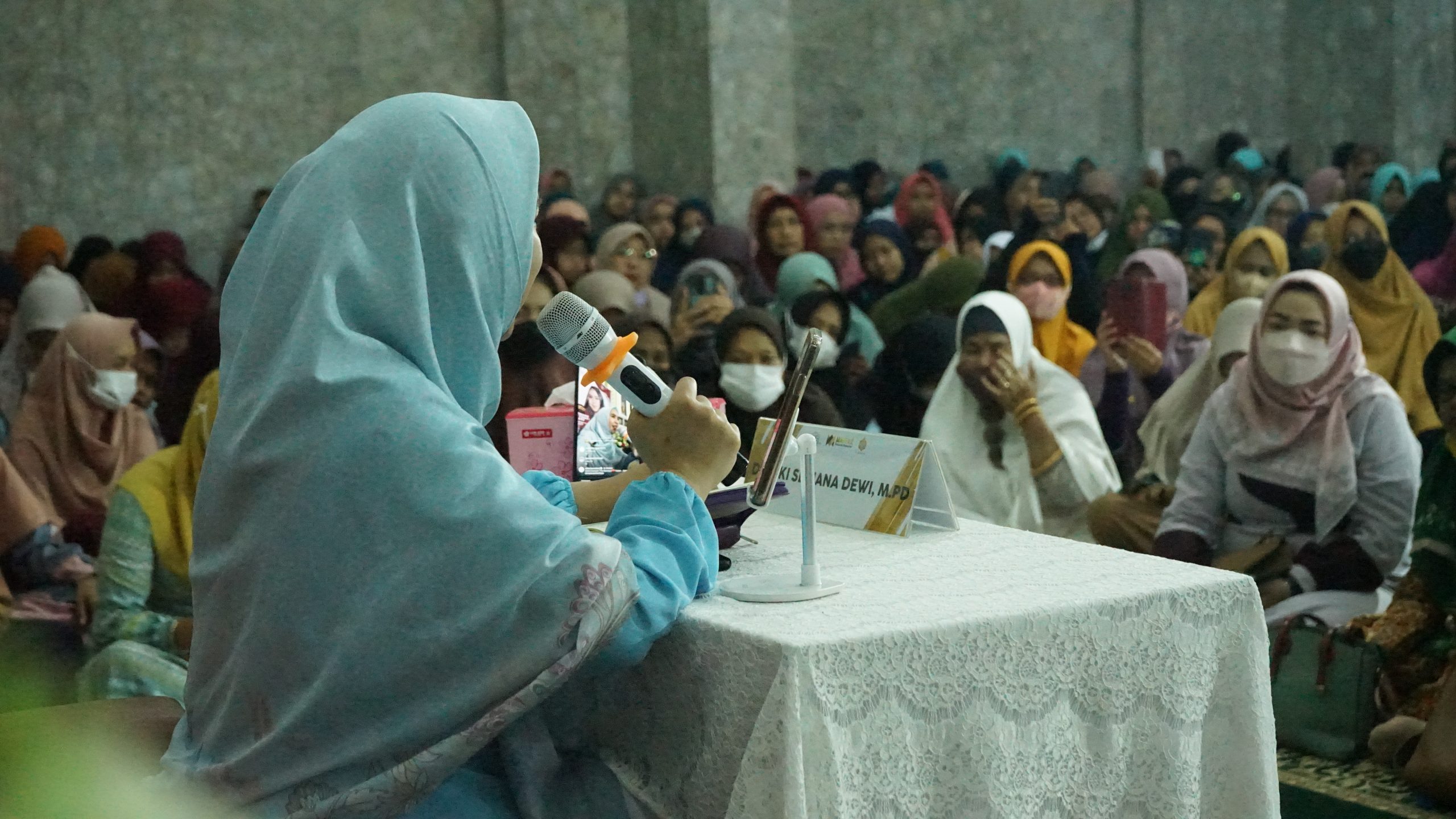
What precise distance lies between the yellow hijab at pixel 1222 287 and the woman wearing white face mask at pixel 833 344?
59.2 inches

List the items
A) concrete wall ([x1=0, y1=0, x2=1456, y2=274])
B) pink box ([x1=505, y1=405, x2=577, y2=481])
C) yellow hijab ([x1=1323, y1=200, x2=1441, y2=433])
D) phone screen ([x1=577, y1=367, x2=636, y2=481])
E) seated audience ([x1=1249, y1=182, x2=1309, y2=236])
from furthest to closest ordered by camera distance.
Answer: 1. seated audience ([x1=1249, y1=182, x2=1309, y2=236])
2. concrete wall ([x1=0, y1=0, x2=1456, y2=274])
3. yellow hijab ([x1=1323, y1=200, x2=1441, y2=433])
4. pink box ([x1=505, y1=405, x2=577, y2=481])
5. phone screen ([x1=577, y1=367, x2=636, y2=481])

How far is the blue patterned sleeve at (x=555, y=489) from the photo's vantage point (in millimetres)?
1794

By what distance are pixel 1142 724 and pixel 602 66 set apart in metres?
7.80

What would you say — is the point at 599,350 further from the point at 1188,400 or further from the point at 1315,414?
the point at 1188,400

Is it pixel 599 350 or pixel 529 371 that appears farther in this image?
pixel 529 371

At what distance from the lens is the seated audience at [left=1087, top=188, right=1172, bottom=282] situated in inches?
332

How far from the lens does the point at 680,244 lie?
7805 millimetres

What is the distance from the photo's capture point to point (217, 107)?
8172 mm

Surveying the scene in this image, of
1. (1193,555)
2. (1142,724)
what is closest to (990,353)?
(1193,555)

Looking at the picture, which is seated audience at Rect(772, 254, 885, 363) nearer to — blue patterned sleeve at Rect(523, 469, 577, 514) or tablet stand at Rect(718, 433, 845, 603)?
blue patterned sleeve at Rect(523, 469, 577, 514)

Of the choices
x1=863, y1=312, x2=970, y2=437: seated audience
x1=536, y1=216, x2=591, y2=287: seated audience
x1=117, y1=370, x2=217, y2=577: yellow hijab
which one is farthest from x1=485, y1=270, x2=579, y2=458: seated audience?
x1=536, y1=216, x2=591, y2=287: seated audience

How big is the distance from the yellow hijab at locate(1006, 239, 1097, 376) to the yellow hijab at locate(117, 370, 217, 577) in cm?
330

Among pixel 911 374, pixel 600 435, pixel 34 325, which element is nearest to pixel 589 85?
pixel 34 325

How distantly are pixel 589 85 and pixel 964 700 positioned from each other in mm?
7821
